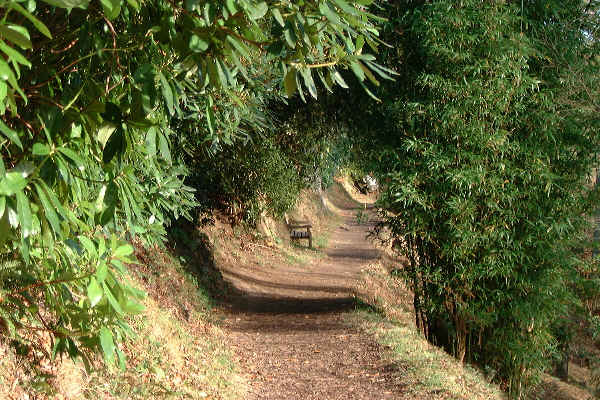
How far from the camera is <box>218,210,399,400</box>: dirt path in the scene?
6926 mm

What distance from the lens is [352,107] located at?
9727 mm

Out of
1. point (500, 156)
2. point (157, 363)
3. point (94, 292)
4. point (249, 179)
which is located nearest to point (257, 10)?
point (94, 292)

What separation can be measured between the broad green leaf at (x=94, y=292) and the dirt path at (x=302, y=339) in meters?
4.98

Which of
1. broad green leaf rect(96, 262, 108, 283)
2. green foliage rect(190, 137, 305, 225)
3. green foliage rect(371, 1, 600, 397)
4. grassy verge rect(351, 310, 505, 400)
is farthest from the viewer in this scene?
green foliage rect(190, 137, 305, 225)

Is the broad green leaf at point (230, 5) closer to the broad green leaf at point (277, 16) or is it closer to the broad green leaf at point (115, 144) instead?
the broad green leaf at point (277, 16)

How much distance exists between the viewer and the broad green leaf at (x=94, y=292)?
1.90m

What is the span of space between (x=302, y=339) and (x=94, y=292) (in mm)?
7608

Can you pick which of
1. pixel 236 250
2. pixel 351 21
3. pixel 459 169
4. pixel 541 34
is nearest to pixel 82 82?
pixel 351 21

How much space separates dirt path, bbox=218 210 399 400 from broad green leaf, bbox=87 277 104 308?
4980 mm

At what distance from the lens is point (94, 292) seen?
6.35ft

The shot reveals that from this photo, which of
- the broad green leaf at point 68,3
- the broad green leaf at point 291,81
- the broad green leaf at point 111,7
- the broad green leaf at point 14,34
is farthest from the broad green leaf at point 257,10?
the broad green leaf at point 14,34

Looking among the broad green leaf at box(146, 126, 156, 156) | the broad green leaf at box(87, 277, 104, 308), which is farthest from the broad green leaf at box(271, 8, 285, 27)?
the broad green leaf at box(87, 277, 104, 308)

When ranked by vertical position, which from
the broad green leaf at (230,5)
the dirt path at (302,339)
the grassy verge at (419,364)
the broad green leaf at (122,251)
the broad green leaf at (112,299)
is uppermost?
the broad green leaf at (230,5)

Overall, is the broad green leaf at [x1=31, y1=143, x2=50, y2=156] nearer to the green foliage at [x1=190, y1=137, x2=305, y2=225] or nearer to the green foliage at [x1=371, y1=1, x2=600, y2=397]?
the green foliage at [x1=371, y1=1, x2=600, y2=397]
